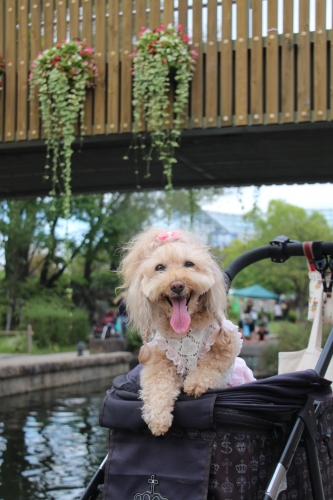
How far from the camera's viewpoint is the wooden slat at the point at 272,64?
557cm

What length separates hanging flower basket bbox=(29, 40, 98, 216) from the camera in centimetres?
602

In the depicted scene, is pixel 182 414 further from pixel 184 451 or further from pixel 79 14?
pixel 79 14

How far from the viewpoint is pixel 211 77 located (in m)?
5.79

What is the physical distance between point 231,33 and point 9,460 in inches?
182

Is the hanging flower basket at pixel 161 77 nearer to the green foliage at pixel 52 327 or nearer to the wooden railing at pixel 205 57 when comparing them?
the wooden railing at pixel 205 57

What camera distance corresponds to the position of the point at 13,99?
645 cm

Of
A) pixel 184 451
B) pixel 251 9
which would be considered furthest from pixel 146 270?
pixel 251 9

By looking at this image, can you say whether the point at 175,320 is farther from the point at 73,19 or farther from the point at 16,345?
the point at 16,345

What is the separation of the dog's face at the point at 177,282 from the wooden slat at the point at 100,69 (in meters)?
3.91

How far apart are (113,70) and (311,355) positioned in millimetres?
3707

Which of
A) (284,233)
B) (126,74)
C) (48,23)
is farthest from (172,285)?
(284,233)

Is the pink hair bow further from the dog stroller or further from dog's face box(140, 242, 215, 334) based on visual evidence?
the dog stroller

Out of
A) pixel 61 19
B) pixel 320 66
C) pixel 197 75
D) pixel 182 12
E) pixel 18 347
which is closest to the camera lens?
pixel 320 66

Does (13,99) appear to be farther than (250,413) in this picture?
Yes
